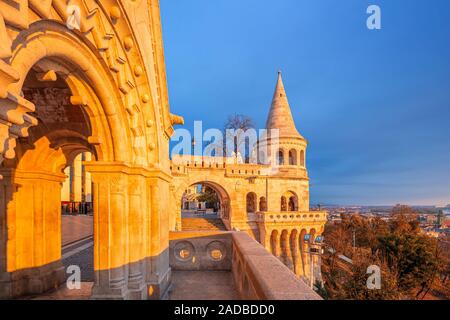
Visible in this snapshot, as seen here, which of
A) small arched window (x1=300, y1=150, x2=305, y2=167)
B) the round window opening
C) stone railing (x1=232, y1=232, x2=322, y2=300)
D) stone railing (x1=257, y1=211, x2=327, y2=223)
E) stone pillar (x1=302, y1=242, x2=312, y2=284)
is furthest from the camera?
→ small arched window (x1=300, y1=150, x2=305, y2=167)

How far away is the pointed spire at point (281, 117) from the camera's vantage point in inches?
1040

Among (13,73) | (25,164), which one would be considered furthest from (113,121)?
(25,164)

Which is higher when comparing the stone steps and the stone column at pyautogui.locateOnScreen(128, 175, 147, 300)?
the stone column at pyautogui.locateOnScreen(128, 175, 147, 300)

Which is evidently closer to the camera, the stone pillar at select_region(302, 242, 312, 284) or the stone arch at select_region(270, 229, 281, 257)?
the stone arch at select_region(270, 229, 281, 257)

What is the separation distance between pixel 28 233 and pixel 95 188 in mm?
2124

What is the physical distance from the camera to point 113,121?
12.3ft

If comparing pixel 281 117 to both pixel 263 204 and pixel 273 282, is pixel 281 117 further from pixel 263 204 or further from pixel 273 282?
pixel 273 282

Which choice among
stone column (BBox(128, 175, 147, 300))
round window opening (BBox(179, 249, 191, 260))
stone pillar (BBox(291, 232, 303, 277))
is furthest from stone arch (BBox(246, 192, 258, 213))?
stone column (BBox(128, 175, 147, 300))

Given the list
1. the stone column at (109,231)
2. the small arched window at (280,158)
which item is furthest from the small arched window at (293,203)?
the stone column at (109,231)

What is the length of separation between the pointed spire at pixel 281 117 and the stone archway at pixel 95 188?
23.0 meters

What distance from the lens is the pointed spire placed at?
1040 inches

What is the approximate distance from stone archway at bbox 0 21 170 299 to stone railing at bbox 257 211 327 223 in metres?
17.6

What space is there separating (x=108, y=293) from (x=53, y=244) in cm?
224

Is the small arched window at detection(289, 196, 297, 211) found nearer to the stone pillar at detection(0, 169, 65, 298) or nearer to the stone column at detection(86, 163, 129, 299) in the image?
the stone pillar at detection(0, 169, 65, 298)
